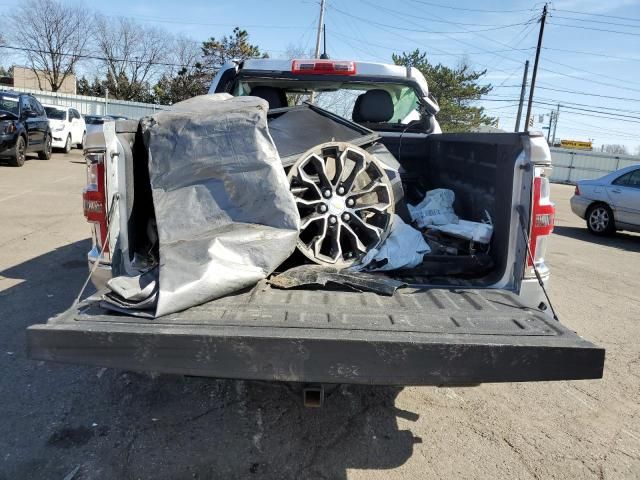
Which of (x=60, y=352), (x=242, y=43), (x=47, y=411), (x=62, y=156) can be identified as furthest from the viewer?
(x=242, y=43)

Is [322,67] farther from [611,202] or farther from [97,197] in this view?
[611,202]

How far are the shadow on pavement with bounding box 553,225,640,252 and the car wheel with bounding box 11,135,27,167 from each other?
14.8 metres

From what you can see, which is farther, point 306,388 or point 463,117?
point 463,117

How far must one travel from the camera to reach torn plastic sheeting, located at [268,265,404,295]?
286 centimetres

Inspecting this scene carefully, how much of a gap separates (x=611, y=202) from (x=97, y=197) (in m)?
10.8

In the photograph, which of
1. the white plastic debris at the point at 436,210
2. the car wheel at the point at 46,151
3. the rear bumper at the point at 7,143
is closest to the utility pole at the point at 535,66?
the car wheel at the point at 46,151

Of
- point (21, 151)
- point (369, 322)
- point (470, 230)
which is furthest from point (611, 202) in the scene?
point (21, 151)

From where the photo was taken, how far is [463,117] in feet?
139

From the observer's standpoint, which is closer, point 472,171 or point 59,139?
point 472,171

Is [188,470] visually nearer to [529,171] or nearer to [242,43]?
[529,171]

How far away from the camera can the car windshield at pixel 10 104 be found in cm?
1583

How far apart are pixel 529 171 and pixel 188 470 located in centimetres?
240

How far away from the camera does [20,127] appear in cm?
1612

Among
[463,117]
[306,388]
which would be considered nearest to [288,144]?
[306,388]
